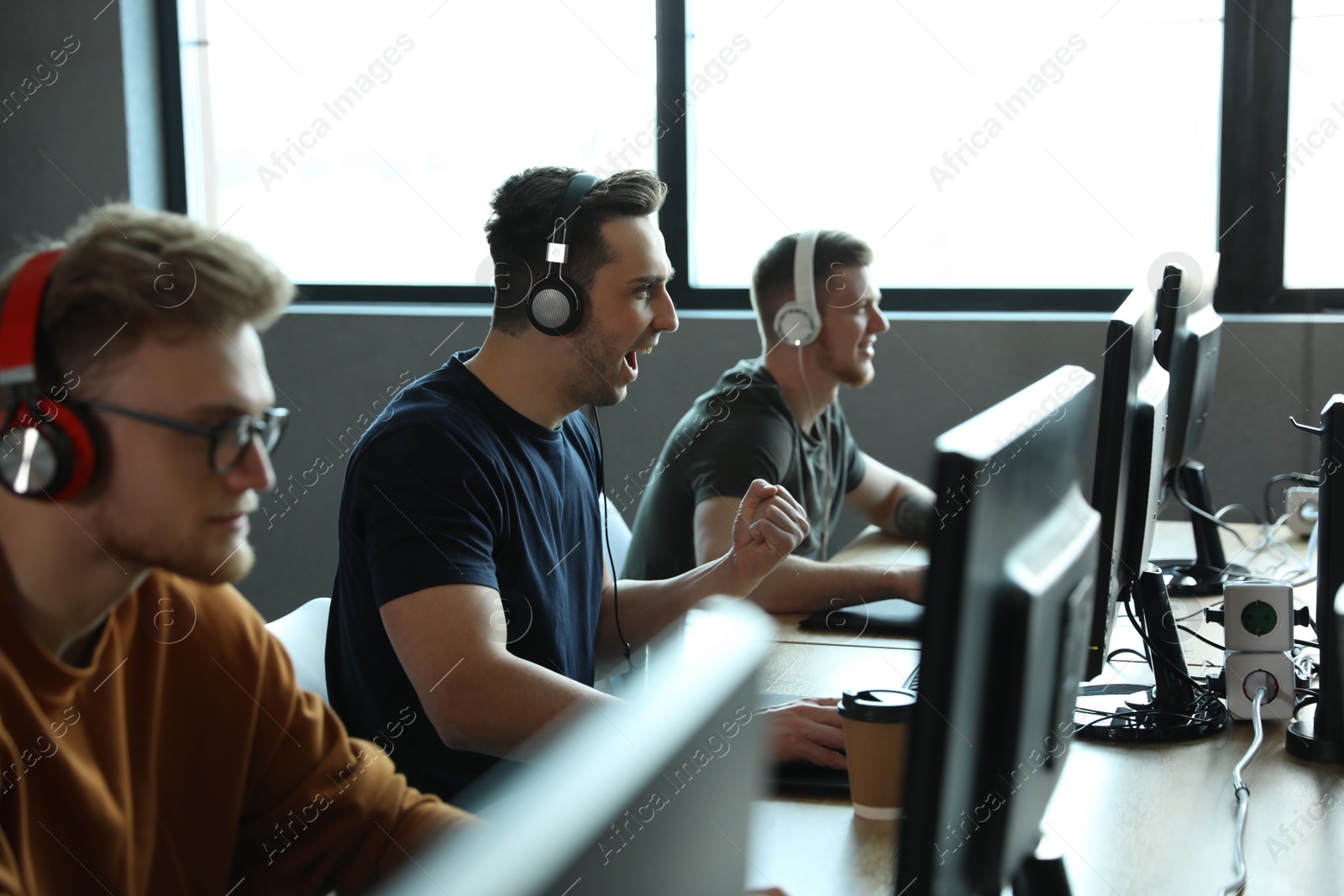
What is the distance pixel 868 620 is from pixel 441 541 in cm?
73

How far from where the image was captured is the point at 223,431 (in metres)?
0.91

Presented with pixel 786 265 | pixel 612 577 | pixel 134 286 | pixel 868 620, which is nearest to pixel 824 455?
pixel 786 265

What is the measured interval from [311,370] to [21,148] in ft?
3.36

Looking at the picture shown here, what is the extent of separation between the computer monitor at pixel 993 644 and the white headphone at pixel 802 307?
1.51 meters

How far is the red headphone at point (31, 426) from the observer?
83cm

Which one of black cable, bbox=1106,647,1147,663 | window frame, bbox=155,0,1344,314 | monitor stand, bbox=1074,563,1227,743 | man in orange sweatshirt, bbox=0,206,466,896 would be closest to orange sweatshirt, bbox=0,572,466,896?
man in orange sweatshirt, bbox=0,206,466,896

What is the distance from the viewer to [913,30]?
297cm

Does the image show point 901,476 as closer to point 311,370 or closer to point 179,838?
point 311,370

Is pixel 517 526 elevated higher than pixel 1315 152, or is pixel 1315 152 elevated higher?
pixel 1315 152

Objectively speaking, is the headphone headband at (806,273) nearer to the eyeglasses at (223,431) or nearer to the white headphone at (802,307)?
the white headphone at (802,307)

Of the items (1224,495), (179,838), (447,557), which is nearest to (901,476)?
(1224,495)

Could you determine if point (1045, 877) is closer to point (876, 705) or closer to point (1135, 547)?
point (876, 705)

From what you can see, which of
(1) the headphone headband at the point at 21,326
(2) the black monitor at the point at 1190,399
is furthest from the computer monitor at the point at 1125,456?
(1) the headphone headband at the point at 21,326

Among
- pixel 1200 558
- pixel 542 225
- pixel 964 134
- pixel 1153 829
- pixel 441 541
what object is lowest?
pixel 1153 829
